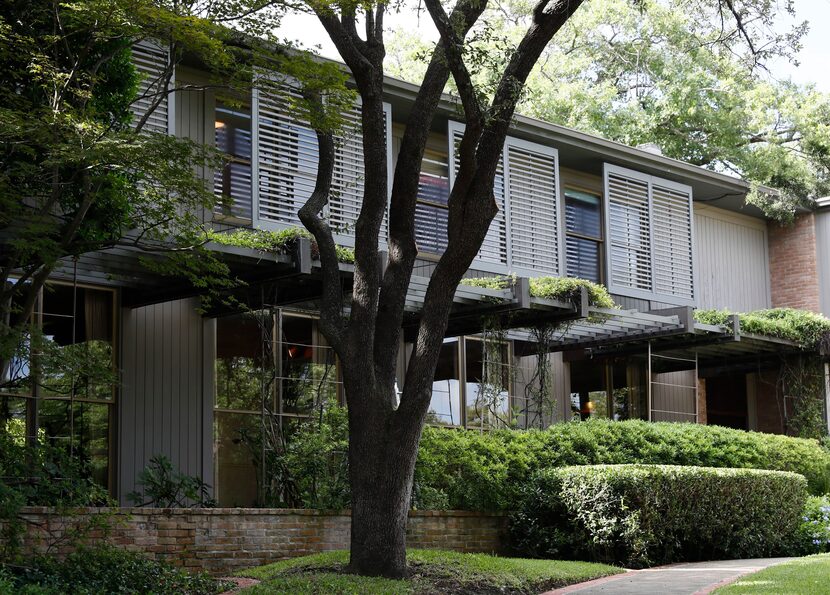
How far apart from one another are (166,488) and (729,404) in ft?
52.0

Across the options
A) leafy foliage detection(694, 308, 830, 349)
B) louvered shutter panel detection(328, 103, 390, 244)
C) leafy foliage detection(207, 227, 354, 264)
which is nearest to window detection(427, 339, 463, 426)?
louvered shutter panel detection(328, 103, 390, 244)

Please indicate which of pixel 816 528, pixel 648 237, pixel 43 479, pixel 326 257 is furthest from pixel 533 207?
pixel 43 479

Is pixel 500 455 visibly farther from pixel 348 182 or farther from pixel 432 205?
pixel 432 205

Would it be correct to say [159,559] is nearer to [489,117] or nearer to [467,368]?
[489,117]

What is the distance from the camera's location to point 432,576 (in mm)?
10703

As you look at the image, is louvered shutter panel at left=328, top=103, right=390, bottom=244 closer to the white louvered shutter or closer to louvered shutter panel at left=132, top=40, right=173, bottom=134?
the white louvered shutter

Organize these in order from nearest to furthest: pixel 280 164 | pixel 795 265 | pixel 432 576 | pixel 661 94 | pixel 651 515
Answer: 1. pixel 432 576
2. pixel 651 515
3. pixel 280 164
4. pixel 795 265
5. pixel 661 94

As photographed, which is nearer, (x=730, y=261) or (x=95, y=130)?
(x=95, y=130)

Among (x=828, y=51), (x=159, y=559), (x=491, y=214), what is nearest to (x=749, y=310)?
(x=828, y=51)

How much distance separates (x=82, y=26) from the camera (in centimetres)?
1044

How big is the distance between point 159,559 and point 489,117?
5458 mm

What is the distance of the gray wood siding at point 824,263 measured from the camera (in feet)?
75.7

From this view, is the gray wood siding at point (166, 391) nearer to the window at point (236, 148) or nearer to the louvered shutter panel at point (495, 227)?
the window at point (236, 148)

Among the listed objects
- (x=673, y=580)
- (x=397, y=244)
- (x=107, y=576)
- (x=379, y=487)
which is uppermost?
(x=397, y=244)
